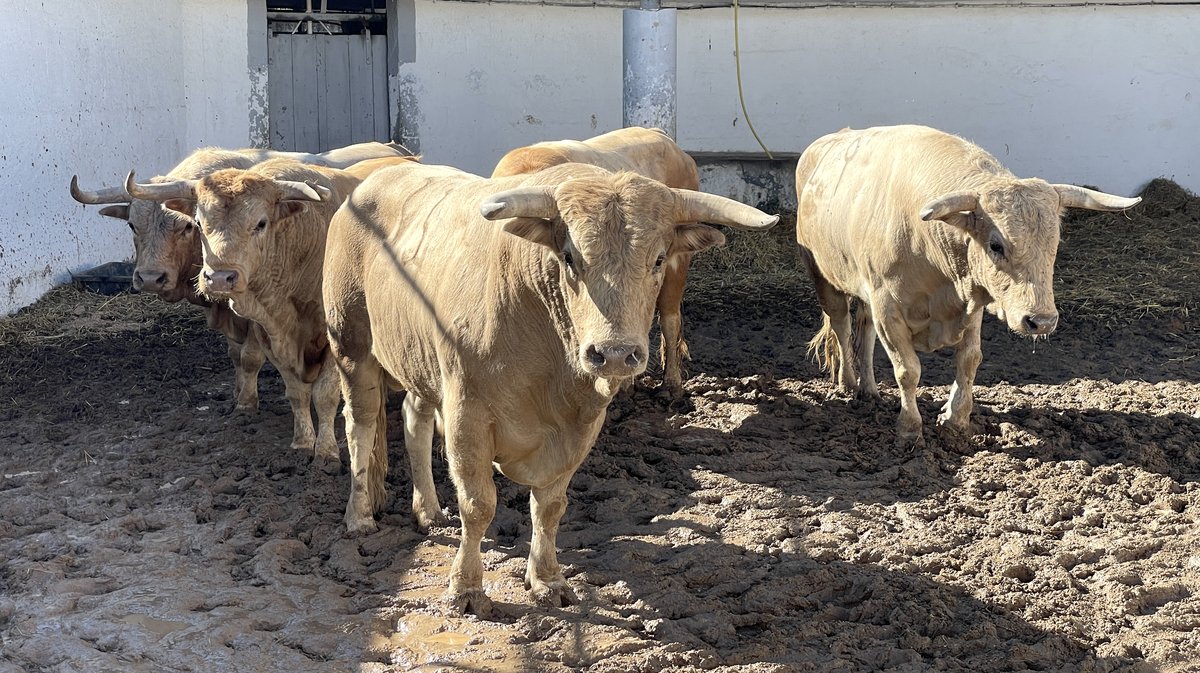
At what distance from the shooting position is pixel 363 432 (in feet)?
18.1

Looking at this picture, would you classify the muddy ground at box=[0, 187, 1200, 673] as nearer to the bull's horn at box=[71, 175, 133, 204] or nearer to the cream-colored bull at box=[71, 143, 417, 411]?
the cream-colored bull at box=[71, 143, 417, 411]

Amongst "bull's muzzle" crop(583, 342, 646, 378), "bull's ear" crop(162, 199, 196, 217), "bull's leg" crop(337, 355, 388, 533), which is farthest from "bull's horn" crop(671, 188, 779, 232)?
"bull's ear" crop(162, 199, 196, 217)

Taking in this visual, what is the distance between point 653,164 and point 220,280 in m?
3.32

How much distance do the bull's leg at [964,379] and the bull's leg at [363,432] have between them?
309 cm

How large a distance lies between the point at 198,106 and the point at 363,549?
324 inches

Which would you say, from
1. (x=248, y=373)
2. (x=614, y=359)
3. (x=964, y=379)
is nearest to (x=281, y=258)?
(x=248, y=373)

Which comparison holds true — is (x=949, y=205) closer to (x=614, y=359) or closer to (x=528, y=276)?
(x=528, y=276)

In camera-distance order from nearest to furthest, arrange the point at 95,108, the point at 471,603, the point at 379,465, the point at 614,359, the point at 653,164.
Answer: the point at 614,359 → the point at 471,603 → the point at 379,465 → the point at 653,164 → the point at 95,108

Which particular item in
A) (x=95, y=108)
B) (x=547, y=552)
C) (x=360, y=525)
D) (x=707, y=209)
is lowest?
(x=360, y=525)

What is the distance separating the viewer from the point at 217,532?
5.42 m

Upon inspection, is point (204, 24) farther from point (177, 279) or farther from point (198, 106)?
point (177, 279)

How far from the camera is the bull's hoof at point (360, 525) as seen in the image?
17.8ft

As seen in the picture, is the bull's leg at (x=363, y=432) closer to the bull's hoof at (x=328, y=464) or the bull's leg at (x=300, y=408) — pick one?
the bull's hoof at (x=328, y=464)

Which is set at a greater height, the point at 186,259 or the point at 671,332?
the point at 186,259
